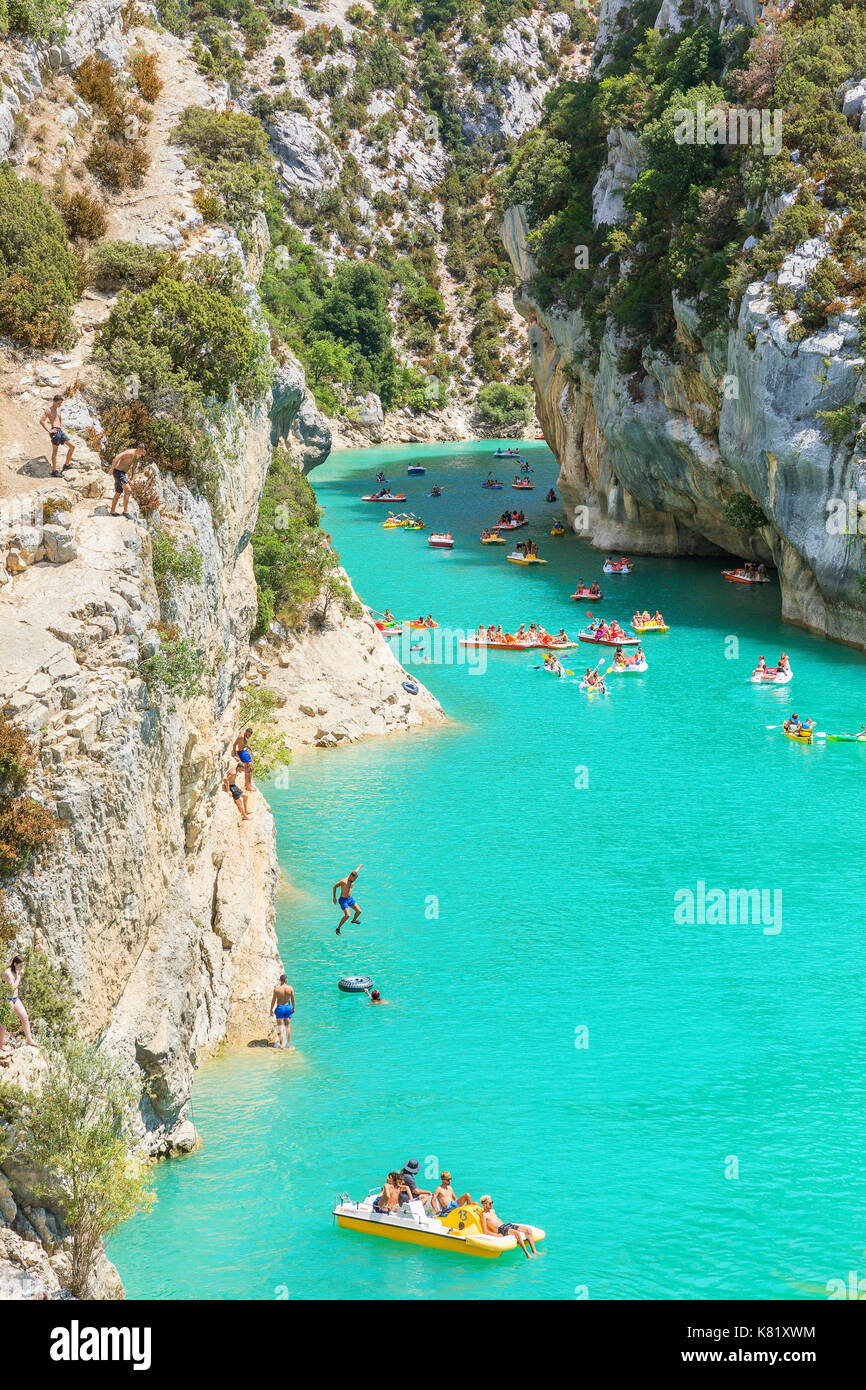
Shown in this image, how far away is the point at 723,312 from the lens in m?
64.2

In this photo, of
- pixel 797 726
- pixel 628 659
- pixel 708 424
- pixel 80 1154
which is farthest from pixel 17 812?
pixel 708 424

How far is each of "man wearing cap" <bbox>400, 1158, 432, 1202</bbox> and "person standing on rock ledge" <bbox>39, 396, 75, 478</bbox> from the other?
40.8 feet

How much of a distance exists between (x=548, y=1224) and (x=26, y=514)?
44.1ft

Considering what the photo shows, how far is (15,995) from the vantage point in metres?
16.8

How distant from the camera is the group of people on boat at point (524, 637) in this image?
60.8 meters

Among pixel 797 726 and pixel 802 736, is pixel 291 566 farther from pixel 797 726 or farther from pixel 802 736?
pixel 802 736

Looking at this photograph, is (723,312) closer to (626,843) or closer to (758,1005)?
(626,843)

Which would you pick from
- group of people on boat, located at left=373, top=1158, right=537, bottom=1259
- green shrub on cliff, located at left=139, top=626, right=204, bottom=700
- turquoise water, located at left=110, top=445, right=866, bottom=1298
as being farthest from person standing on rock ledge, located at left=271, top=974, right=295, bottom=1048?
green shrub on cliff, located at left=139, top=626, right=204, bottom=700

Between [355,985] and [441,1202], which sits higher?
[441,1202]

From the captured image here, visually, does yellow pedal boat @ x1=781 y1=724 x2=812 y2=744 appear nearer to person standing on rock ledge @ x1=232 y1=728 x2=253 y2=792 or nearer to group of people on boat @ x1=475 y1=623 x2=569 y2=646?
group of people on boat @ x1=475 y1=623 x2=569 y2=646

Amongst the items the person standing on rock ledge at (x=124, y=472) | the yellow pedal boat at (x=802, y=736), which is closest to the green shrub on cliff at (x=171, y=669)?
the person standing on rock ledge at (x=124, y=472)

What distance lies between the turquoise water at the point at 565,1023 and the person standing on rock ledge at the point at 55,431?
11.2m

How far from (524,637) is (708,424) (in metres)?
15.7

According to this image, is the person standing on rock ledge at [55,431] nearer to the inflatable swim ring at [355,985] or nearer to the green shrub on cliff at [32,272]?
the green shrub on cliff at [32,272]
